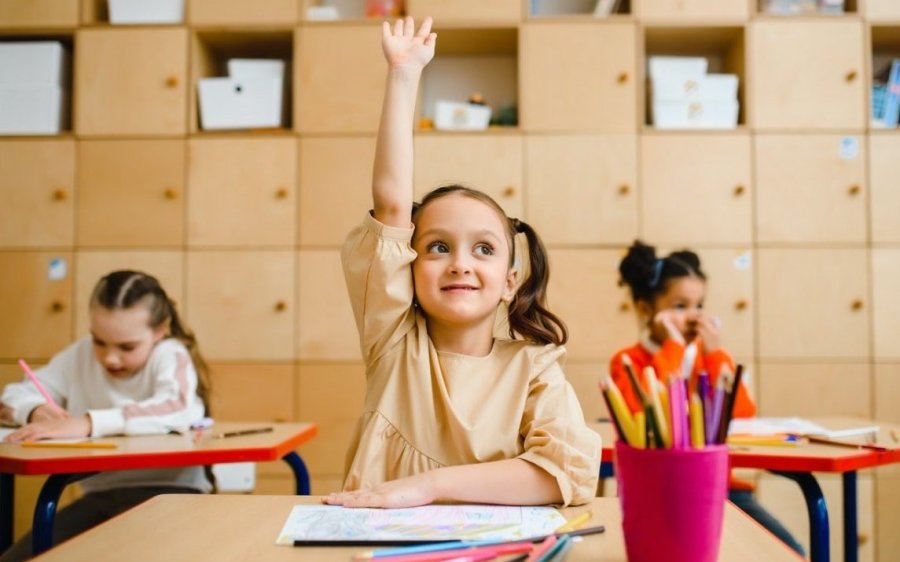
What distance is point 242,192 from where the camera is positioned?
3072 mm

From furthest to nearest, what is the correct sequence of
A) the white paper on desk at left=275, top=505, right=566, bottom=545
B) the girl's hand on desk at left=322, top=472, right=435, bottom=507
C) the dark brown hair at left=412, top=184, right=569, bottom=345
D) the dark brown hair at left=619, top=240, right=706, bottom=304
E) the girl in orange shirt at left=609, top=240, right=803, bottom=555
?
the dark brown hair at left=619, top=240, right=706, bottom=304 < the girl in orange shirt at left=609, top=240, right=803, bottom=555 < the dark brown hair at left=412, top=184, right=569, bottom=345 < the girl's hand on desk at left=322, top=472, right=435, bottom=507 < the white paper on desk at left=275, top=505, right=566, bottom=545

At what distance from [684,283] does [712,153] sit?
71 cm

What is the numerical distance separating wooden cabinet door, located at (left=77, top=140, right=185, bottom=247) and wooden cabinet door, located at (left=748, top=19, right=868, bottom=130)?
2.40m

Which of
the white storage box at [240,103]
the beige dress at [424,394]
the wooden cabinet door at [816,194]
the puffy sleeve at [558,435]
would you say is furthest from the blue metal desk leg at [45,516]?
the wooden cabinet door at [816,194]

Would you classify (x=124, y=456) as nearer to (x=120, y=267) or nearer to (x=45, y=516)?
(x=45, y=516)

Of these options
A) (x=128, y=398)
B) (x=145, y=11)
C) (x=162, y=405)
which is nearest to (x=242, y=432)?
(x=162, y=405)

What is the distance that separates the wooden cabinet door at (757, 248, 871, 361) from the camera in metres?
2.96

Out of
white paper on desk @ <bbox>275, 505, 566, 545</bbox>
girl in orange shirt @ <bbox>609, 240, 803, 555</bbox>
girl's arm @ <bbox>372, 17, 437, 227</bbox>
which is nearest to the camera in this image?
white paper on desk @ <bbox>275, 505, 566, 545</bbox>

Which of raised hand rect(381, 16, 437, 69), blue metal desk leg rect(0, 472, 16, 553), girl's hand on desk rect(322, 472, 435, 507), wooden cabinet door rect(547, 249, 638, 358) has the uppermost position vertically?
raised hand rect(381, 16, 437, 69)

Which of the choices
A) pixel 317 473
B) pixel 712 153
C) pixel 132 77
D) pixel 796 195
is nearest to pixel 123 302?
pixel 317 473

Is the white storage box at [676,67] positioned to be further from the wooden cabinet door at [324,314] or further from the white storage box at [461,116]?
the wooden cabinet door at [324,314]

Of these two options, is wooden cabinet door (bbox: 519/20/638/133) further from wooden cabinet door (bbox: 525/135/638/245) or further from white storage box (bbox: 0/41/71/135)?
white storage box (bbox: 0/41/71/135)

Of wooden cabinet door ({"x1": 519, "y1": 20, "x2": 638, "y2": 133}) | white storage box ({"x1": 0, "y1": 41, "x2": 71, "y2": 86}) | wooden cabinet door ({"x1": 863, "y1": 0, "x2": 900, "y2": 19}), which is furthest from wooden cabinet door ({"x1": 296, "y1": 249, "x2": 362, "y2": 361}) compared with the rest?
wooden cabinet door ({"x1": 863, "y1": 0, "x2": 900, "y2": 19})

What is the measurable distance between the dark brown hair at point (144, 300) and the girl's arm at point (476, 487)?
139cm
